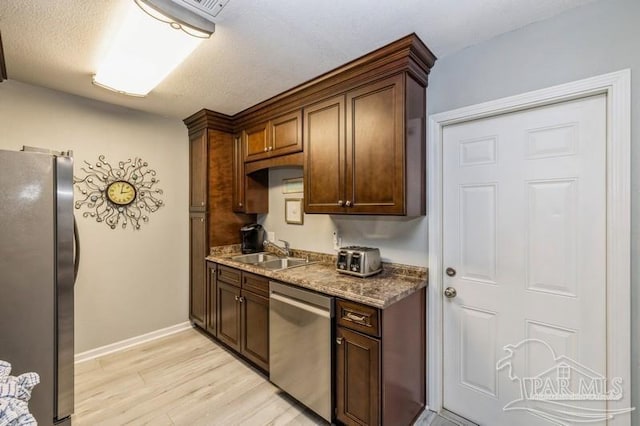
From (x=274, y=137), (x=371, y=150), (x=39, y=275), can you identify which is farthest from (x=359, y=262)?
(x=39, y=275)

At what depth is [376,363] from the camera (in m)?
1.58

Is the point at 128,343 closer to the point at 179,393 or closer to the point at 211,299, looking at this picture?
the point at 211,299

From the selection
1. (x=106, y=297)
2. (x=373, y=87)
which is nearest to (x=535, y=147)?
(x=373, y=87)

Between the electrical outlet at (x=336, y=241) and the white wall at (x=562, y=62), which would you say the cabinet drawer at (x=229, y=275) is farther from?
the white wall at (x=562, y=62)

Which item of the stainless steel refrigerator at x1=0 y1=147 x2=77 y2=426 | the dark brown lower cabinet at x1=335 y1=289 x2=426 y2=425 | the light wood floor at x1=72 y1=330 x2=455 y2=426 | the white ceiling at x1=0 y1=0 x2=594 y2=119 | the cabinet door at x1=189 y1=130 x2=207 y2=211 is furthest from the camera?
the cabinet door at x1=189 y1=130 x2=207 y2=211

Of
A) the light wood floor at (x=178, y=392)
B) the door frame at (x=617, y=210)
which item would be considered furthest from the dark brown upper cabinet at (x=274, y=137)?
the light wood floor at (x=178, y=392)

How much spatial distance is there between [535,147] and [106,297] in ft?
12.3

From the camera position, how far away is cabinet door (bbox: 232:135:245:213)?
3.14 m

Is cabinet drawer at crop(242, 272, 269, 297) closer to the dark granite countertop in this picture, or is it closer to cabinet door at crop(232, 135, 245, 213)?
the dark granite countertop

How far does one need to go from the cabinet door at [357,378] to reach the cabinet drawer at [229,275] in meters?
1.21

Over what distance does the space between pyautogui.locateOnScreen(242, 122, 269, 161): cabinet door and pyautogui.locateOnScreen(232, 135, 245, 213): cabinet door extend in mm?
112

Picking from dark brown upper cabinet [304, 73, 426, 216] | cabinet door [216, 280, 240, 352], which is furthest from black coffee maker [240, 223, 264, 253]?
dark brown upper cabinet [304, 73, 426, 216]

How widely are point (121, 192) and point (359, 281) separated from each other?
254cm

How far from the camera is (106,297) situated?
9.16 feet
